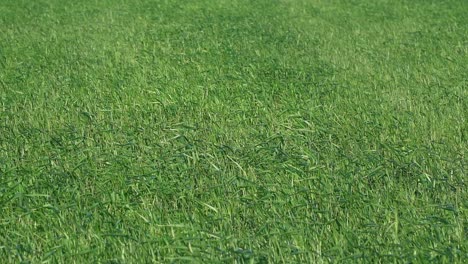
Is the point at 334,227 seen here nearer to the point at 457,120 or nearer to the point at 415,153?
the point at 415,153

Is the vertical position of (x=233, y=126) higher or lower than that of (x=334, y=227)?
lower

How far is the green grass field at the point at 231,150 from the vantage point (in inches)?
176

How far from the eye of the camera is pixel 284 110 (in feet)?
24.7

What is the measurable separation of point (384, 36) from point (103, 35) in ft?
18.3

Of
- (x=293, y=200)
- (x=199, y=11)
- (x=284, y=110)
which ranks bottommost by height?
(x=199, y=11)

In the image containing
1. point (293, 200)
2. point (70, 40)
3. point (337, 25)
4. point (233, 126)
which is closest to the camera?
point (293, 200)

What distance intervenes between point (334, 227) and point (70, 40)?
9.19m

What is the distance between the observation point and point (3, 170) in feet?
19.0

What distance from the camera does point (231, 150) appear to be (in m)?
5.93

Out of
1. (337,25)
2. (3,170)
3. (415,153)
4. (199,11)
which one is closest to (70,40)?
(199,11)

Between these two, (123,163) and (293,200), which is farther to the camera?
(123,163)

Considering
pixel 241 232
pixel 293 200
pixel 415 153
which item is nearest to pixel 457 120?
pixel 415 153

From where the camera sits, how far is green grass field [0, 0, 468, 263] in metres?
4.46

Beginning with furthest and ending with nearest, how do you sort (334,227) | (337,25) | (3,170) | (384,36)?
1. (337,25)
2. (384,36)
3. (3,170)
4. (334,227)
